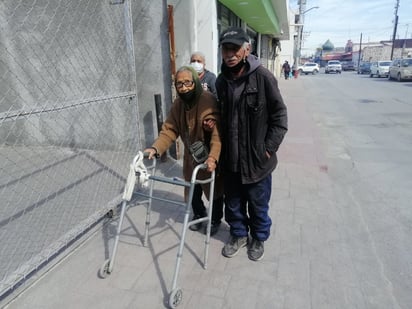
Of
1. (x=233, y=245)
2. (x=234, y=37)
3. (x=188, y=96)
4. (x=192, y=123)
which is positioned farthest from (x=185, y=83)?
(x=233, y=245)

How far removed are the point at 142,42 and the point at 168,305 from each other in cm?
415

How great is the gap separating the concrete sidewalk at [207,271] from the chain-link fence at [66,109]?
753 millimetres

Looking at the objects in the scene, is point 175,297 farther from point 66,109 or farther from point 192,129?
point 66,109

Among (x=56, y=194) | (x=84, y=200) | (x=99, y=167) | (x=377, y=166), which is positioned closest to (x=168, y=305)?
(x=84, y=200)

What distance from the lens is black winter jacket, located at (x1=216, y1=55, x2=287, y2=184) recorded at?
248cm

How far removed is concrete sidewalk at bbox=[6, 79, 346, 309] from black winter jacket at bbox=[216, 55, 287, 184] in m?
0.83

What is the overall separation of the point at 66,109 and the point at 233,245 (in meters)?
3.11

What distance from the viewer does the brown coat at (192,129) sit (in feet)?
8.93

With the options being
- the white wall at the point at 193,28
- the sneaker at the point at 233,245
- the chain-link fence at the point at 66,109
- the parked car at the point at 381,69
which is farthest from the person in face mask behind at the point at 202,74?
the parked car at the point at 381,69

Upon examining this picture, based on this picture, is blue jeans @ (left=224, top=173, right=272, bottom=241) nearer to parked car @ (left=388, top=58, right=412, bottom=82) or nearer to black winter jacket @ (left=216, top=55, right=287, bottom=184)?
black winter jacket @ (left=216, top=55, right=287, bottom=184)

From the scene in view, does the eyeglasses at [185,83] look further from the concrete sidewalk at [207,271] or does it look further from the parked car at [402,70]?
the parked car at [402,70]

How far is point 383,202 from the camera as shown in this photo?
13.4 ft

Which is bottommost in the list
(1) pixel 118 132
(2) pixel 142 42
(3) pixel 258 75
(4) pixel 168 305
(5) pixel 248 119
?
(4) pixel 168 305

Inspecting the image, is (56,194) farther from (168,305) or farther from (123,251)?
(168,305)
